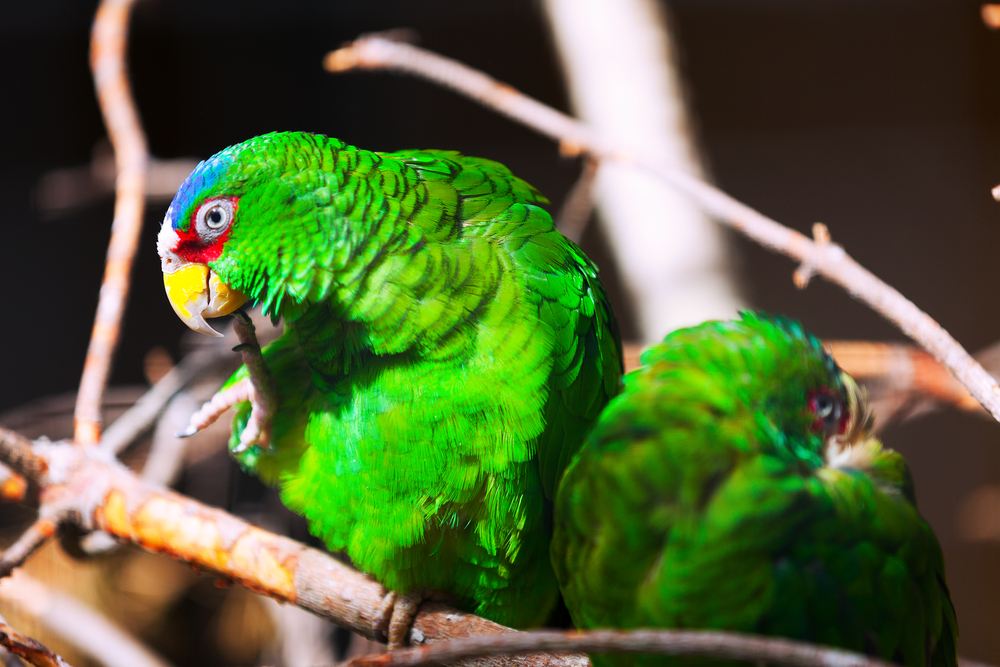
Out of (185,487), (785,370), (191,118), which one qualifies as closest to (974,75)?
(785,370)

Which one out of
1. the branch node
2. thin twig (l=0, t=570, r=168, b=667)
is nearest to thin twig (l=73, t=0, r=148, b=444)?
thin twig (l=0, t=570, r=168, b=667)

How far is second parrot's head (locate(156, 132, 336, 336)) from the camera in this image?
66 cm

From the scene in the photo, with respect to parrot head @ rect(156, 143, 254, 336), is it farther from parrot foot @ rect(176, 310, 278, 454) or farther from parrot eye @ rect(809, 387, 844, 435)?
parrot eye @ rect(809, 387, 844, 435)

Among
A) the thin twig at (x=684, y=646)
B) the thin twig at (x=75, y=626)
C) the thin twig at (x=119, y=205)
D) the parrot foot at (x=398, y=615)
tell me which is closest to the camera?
the thin twig at (x=684, y=646)

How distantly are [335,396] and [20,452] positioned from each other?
0.56 metres

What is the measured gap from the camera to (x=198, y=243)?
0.68 metres

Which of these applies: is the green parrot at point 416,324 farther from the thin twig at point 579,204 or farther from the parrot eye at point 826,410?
the thin twig at point 579,204

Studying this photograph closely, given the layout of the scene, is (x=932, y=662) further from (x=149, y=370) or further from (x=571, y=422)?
(x=149, y=370)

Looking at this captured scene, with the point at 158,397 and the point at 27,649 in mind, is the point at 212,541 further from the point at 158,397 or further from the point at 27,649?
the point at 158,397

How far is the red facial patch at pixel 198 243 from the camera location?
664mm

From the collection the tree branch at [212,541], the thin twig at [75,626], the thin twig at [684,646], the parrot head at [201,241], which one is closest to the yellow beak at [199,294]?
the parrot head at [201,241]

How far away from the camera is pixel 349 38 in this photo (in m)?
1.17

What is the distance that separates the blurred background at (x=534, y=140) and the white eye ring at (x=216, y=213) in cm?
38

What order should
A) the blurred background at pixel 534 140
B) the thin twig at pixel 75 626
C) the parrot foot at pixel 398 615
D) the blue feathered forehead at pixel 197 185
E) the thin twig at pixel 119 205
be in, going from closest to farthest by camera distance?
1. the blue feathered forehead at pixel 197 185
2. the parrot foot at pixel 398 615
3. the thin twig at pixel 119 205
4. the blurred background at pixel 534 140
5. the thin twig at pixel 75 626
